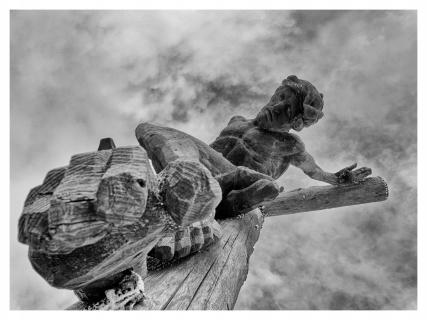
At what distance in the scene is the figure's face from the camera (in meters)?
3.24

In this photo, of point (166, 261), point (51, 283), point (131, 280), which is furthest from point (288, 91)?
point (51, 283)

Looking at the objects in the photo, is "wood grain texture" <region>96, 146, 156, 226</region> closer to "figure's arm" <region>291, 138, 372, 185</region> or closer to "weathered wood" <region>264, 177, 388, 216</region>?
"figure's arm" <region>291, 138, 372, 185</region>

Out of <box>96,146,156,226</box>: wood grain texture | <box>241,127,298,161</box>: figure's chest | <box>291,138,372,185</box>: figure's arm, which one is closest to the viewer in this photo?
<box>96,146,156,226</box>: wood grain texture

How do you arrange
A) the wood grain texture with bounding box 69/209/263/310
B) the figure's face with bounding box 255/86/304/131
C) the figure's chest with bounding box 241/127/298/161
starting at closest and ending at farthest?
the wood grain texture with bounding box 69/209/263/310
the figure's face with bounding box 255/86/304/131
the figure's chest with bounding box 241/127/298/161

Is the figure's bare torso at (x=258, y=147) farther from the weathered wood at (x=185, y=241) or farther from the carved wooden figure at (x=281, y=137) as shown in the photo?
the weathered wood at (x=185, y=241)

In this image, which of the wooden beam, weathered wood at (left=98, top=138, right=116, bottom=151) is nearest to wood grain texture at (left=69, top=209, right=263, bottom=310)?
the wooden beam

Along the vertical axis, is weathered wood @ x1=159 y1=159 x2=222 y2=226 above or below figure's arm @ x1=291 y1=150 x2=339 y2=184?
below

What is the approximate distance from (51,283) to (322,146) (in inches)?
170

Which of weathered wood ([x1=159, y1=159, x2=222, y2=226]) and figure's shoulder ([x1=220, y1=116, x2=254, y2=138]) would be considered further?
figure's shoulder ([x1=220, y1=116, x2=254, y2=138])

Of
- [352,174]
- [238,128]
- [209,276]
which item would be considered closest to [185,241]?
[209,276]

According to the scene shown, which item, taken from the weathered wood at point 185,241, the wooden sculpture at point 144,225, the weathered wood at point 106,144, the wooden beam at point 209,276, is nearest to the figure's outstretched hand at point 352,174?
the wooden beam at point 209,276

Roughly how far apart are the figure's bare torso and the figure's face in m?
0.11

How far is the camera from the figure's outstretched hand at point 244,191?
2113 millimetres

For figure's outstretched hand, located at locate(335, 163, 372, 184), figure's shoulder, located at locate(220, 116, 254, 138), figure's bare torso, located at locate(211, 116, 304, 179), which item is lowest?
figure's outstretched hand, located at locate(335, 163, 372, 184)
